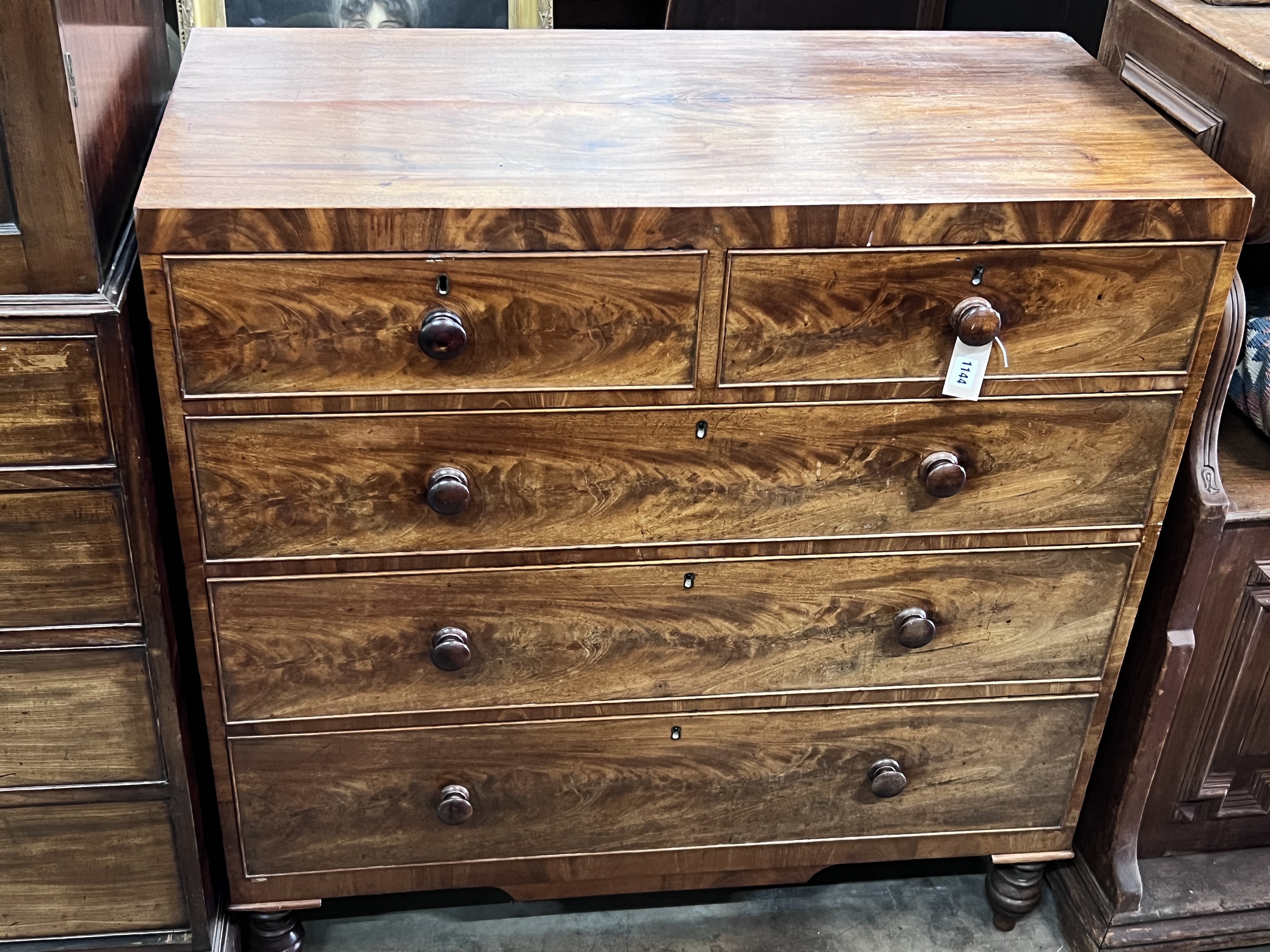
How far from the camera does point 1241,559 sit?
1387 millimetres

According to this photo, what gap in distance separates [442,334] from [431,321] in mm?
14

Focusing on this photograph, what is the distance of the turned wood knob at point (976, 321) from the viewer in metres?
1.16

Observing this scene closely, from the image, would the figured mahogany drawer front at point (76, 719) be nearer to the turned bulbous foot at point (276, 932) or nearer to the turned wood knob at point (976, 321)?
the turned bulbous foot at point (276, 932)

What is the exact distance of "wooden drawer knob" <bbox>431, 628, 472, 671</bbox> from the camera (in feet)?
4.23

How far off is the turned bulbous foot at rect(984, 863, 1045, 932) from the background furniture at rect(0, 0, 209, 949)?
92cm

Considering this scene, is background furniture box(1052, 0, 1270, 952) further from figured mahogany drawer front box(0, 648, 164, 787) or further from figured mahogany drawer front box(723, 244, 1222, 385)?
figured mahogany drawer front box(0, 648, 164, 787)

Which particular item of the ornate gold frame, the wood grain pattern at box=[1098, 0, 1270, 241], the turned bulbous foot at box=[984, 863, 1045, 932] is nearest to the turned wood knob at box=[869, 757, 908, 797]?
the turned bulbous foot at box=[984, 863, 1045, 932]

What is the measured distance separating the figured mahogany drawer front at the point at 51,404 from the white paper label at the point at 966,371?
742 millimetres

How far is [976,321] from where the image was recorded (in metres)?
1.16

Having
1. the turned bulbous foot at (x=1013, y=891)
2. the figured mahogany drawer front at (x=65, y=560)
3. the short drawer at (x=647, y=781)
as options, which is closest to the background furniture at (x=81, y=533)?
the figured mahogany drawer front at (x=65, y=560)

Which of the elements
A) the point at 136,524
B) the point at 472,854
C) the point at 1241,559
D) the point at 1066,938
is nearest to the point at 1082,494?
the point at 1241,559

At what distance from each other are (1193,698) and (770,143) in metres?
0.79

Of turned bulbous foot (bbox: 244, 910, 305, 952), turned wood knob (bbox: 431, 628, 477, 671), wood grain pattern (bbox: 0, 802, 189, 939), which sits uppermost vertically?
turned wood knob (bbox: 431, 628, 477, 671)

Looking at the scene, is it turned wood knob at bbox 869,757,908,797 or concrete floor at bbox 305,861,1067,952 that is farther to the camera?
concrete floor at bbox 305,861,1067,952
